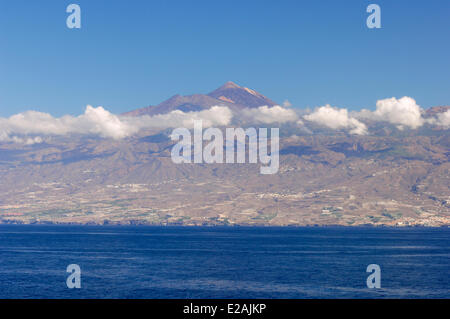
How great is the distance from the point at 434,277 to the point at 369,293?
4787 cm

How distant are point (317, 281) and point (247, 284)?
81.5ft

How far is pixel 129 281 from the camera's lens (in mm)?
185250
